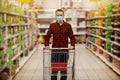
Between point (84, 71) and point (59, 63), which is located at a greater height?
point (59, 63)

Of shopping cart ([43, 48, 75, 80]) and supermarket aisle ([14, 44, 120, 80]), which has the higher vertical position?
shopping cart ([43, 48, 75, 80])

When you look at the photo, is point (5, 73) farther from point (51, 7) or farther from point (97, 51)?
point (51, 7)

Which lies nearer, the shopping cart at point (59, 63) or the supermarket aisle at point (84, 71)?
the shopping cart at point (59, 63)

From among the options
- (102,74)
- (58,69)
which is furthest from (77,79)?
(58,69)

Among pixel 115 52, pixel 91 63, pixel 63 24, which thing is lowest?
pixel 91 63

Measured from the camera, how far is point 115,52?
745 cm

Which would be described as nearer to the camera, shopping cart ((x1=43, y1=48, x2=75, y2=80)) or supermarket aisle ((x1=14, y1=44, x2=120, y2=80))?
shopping cart ((x1=43, y1=48, x2=75, y2=80))

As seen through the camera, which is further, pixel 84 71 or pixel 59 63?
pixel 84 71

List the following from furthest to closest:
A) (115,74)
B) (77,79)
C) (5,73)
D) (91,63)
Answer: (91,63) → (115,74) → (77,79) → (5,73)

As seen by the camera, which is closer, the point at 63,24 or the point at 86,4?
the point at 63,24

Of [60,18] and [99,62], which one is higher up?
[60,18]

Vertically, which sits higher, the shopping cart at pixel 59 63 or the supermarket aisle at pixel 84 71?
the shopping cart at pixel 59 63

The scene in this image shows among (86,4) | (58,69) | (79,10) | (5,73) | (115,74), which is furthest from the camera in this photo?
(86,4)

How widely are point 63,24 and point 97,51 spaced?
610 centimetres
